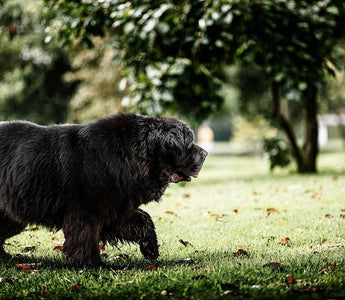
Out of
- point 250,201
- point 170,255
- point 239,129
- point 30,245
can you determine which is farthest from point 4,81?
point 239,129

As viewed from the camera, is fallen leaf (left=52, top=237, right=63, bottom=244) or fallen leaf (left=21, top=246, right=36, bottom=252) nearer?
fallen leaf (left=21, top=246, right=36, bottom=252)

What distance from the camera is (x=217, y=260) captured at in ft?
14.6

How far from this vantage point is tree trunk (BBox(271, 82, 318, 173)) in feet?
43.5

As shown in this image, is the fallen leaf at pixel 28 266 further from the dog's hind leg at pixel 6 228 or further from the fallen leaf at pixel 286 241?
the fallen leaf at pixel 286 241

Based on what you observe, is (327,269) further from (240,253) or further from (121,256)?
(121,256)

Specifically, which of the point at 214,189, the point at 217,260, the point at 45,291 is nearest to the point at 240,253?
the point at 217,260

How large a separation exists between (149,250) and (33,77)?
1725cm

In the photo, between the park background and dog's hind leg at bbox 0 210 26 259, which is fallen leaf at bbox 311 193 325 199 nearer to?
the park background

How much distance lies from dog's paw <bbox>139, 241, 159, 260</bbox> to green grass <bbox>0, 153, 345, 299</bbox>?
0.07 m

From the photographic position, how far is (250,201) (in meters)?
8.52

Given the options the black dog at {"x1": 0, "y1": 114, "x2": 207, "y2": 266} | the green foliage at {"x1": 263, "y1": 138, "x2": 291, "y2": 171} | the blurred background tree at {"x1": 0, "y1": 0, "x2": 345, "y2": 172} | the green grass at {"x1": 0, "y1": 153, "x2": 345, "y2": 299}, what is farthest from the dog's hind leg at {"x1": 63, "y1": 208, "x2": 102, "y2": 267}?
the green foliage at {"x1": 263, "y1": 138, "x2": 291, "y2": 171}

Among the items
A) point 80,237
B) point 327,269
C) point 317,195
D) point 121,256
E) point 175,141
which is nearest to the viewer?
point 327,269

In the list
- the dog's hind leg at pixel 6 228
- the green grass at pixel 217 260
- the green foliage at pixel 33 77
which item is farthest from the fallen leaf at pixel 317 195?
the green foliage at pixel 33 77

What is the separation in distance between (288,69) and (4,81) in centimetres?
1469
